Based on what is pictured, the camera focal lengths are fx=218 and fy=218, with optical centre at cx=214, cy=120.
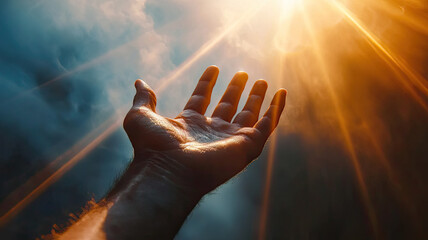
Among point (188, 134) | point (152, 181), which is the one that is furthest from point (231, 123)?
point (152, 181)

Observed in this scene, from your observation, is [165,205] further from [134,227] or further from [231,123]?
[231,123]

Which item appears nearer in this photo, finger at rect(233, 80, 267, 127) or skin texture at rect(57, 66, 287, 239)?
skin texture at rect(57, 66, 287, 239)

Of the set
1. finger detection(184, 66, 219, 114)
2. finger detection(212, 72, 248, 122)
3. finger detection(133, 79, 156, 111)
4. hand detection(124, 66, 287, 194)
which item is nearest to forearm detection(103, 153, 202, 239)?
hand detection(124, 66, 287, 194)

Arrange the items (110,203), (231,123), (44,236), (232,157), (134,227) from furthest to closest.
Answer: (231,123) < (232,157) < (110,203) < (134,227) < (44,236)

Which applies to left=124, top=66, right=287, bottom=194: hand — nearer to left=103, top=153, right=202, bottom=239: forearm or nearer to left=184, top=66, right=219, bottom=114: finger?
left=184, top=66, right=219, bottom=114: finger

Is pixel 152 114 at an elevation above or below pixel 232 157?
above

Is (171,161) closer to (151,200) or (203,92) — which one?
(151,200)

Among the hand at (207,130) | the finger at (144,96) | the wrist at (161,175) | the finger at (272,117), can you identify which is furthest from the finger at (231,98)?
the wrist at (161,175)
